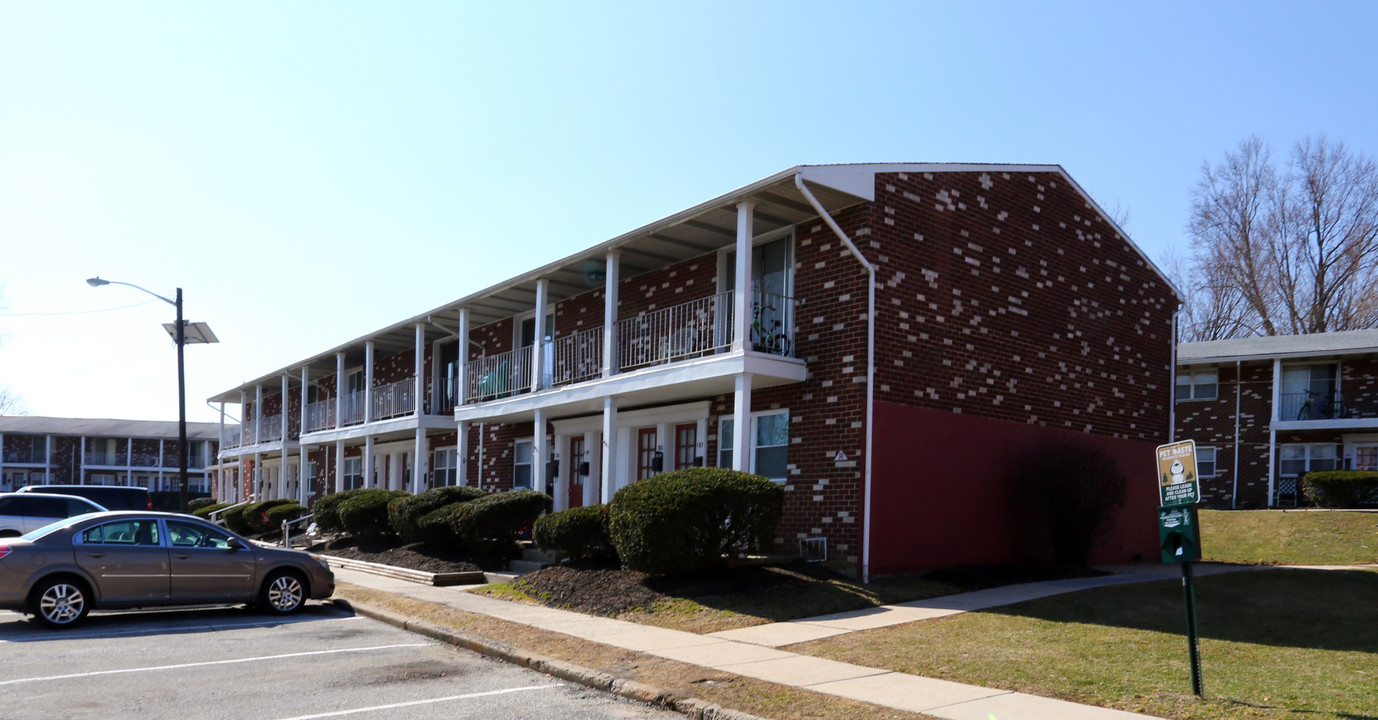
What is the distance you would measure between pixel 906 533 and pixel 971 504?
68.2 inches

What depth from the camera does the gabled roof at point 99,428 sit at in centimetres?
6619

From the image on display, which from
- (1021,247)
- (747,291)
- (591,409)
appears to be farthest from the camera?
(591,409)

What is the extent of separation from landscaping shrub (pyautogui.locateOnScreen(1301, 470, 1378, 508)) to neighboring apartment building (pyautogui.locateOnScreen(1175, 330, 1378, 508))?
97.2 inches

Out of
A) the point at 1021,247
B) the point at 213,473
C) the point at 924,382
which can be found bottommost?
the point at 213,473

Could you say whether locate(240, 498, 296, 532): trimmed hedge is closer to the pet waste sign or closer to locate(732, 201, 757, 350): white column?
locate(732, 201, 757, 350): white column

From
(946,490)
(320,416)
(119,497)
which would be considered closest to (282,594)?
(946,490)

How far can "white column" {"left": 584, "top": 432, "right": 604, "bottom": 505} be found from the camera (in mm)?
21109

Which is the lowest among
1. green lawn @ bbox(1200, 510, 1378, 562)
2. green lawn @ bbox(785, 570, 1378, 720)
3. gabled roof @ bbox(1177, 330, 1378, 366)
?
green lawn @ bbox(1200, 510, 1378, 562)

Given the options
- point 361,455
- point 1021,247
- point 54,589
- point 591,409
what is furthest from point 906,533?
point 361,455

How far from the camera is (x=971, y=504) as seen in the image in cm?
1638

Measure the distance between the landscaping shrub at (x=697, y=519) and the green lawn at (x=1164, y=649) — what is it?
108 inches

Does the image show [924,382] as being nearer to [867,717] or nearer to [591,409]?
[591,409]

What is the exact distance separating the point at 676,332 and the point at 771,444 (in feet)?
10.8

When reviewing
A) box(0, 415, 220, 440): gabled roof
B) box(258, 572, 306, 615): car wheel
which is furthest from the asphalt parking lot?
box(0, 415, 220, 440): gabled roof
